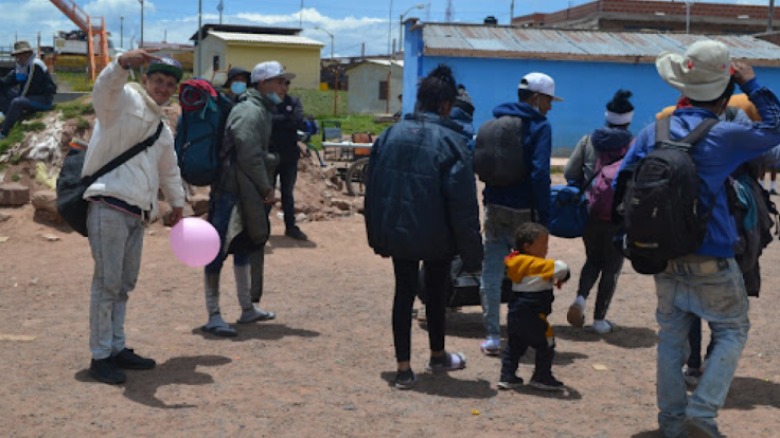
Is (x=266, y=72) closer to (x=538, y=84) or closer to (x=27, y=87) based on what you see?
(x=538, y=84)

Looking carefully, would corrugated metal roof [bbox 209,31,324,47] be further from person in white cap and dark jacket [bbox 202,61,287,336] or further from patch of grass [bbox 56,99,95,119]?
person in white cap and dark jacket [bbox 202,61,287,336]

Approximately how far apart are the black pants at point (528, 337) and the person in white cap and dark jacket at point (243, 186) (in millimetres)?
2056

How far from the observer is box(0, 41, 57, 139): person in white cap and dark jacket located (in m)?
12.4

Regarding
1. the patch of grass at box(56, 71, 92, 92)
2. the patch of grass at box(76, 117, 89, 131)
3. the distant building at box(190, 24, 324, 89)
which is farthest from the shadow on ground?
the distant building at box(190, 24, 324, 89)

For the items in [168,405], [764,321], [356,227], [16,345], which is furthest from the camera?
[356,227]

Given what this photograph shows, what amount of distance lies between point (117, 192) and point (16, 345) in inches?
71.8

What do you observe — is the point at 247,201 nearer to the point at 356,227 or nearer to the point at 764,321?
the point at 764,321

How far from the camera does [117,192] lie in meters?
5.06

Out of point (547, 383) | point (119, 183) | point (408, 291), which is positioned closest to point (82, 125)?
point (119, 183)

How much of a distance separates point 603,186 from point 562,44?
65.3 feet

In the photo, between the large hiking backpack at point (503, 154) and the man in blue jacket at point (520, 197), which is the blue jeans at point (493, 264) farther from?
the large hiking backpack at point (503, 154)

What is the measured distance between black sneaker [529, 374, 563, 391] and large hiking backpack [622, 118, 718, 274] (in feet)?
4.51

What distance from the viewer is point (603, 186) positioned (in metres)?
6.43

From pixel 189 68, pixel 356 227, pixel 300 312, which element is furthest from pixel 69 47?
pixel 300 312
